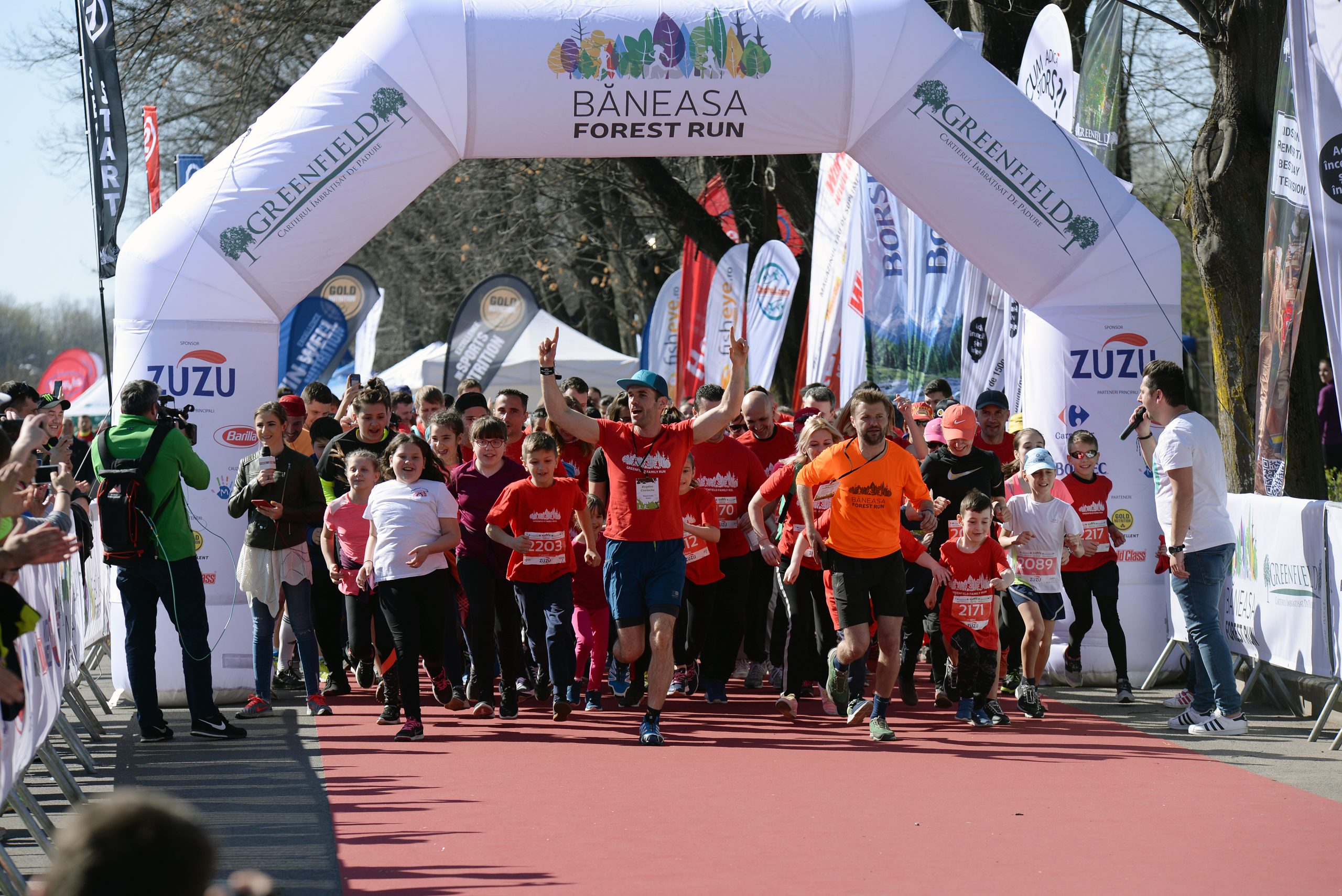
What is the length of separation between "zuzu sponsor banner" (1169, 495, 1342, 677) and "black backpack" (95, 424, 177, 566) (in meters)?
6.37

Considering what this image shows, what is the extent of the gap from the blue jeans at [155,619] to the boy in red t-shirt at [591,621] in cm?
240

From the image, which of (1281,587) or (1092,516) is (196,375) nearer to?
(1092,516)

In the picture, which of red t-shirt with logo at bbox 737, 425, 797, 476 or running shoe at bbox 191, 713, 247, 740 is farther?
red t-shirt with logo at bbox 737, 425, 797, 476

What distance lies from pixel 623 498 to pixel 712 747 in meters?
1.49

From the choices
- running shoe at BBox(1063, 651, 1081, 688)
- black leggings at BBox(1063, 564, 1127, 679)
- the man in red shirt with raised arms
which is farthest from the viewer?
running shoe at BBox(1063, 651, 1081, 688)

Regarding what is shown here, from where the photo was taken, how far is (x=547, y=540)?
9375mm

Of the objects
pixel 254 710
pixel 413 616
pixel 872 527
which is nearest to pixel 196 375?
pixel 254 710

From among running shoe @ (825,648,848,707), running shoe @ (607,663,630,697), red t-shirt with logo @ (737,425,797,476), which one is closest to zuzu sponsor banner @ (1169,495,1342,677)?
running shoe @ (825,648,848,707)

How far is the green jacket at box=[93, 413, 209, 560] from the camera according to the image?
870cm

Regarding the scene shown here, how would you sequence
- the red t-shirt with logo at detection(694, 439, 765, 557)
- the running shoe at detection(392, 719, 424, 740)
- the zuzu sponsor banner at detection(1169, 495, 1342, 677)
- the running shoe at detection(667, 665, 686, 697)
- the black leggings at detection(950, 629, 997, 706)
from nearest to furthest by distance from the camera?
1. the zuzu sponsor banner at detection(1169, 495, 1342, 677)
2. the running shoe at detection(392, 719, 424, 740)
3. the black leggings at detection(950, 629, 997, 706)
4. the red t-shirt with logo at detection(694, 439, 765, 557)
5. the running shoe at detection(667, 665, 686, 697)

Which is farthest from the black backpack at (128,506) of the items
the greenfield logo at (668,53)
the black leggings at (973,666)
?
the black leggings at (973,666)

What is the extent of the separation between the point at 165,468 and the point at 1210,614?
6016 millimetres

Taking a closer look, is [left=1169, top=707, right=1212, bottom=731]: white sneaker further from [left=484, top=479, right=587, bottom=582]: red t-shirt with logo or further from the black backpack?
the black backpack

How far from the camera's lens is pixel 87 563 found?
11266 mm
